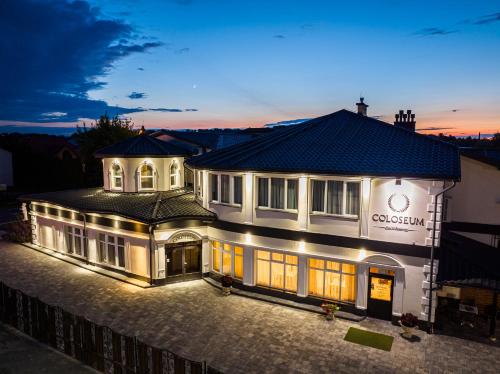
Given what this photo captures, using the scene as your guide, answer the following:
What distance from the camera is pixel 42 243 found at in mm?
28516

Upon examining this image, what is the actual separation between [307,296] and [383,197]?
624 centimetres

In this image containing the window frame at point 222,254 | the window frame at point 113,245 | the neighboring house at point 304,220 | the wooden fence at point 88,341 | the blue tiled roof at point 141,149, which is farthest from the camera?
the blue tiled roof at point 141,149

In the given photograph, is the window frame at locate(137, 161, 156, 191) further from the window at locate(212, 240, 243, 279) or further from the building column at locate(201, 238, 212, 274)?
the window at locate(212, 240, 243, 279)

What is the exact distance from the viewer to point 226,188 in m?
20.9

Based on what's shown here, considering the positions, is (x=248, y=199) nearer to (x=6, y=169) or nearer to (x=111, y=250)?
(x=111, y=250)

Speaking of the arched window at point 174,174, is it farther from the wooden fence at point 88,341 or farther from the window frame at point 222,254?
the wooden fence at point 88,341

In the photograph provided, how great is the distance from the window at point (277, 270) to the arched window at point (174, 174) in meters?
12.4

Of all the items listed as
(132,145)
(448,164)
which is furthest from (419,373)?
A: (132,145)

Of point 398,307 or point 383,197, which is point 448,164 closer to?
point 383,197

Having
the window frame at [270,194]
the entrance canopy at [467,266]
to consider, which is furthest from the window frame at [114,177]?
the entrance canopy at [467,266]

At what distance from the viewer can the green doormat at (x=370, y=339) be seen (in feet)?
48.4

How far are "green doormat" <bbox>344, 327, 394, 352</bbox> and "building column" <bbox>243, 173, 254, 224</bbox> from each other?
732 centimetres

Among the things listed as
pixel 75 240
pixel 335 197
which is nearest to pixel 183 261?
pixel 75 240

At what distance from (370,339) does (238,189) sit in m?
9.72
